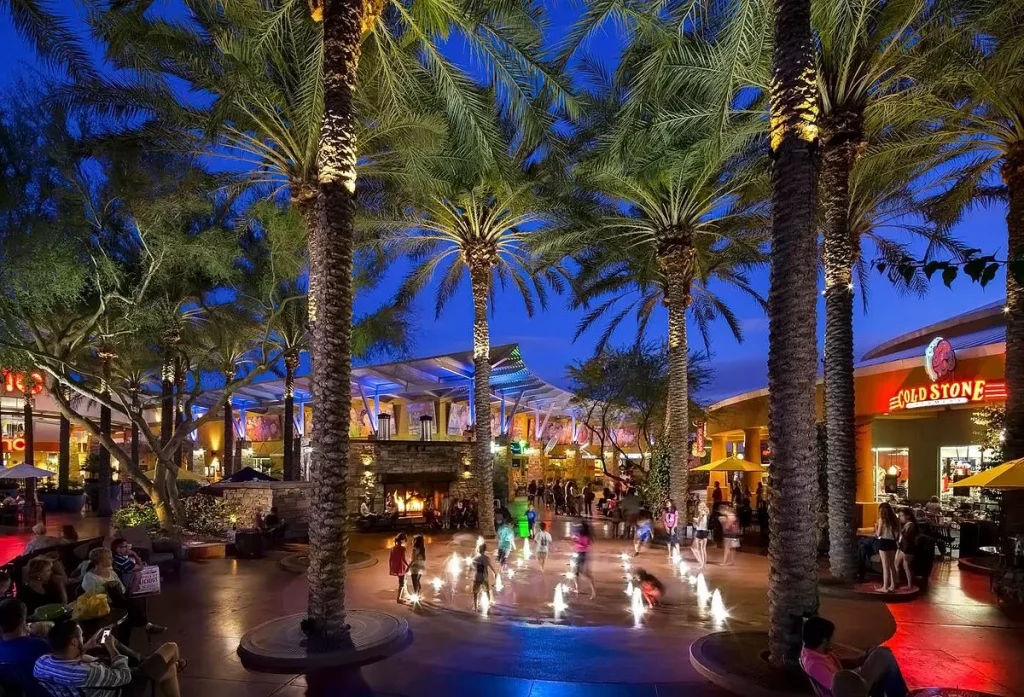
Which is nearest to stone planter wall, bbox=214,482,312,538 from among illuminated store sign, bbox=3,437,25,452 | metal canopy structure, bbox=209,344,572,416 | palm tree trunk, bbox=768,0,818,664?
metal canopy structure, bbox=209,344,572,416

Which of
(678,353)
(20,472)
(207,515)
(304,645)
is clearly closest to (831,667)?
(304,645)

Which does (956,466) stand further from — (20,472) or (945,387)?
(20,472)

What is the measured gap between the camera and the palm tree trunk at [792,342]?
8.08m

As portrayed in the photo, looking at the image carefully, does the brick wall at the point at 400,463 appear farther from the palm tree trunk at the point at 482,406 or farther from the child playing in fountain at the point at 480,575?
the child playing in fountain at the point at 480,575

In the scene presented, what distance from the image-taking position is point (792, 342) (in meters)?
8.30

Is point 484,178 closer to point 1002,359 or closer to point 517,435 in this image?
point 1002,359

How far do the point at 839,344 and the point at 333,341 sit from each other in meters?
10.0

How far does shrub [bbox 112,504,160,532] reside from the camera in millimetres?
18641

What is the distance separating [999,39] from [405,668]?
45.7ft

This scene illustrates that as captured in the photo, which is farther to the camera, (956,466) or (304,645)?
(956,466)

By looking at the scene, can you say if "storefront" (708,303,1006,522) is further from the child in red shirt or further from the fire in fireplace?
the child in red shirt

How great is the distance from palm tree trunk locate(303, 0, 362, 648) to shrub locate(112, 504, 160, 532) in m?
11.4

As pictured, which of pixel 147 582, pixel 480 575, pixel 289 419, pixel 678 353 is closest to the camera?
pixel 147 582

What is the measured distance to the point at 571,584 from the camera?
14227mm
